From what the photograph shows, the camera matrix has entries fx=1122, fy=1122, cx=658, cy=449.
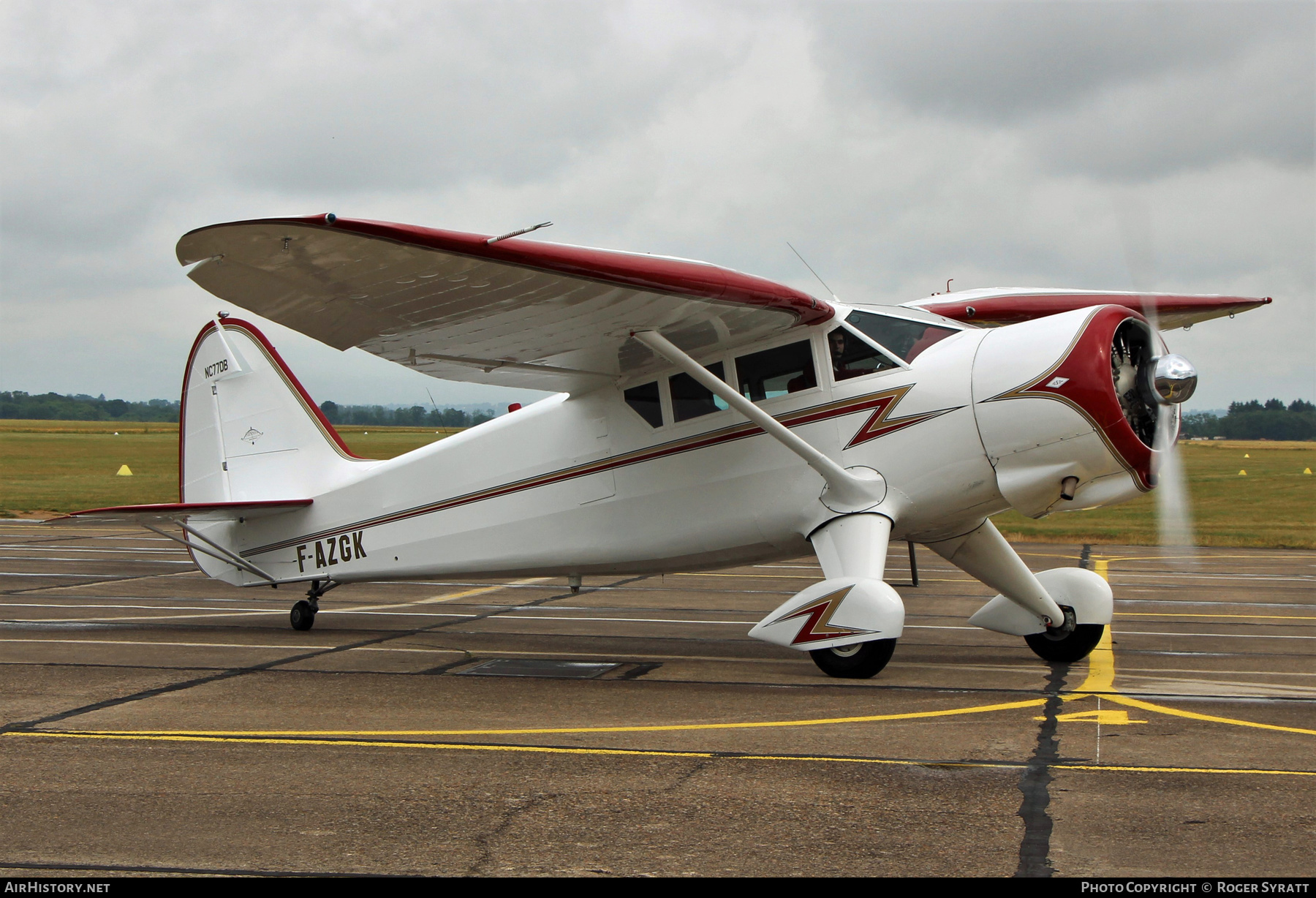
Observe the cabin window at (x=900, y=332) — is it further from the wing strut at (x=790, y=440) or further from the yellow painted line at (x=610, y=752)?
the yellow painted line at (x=610, y=752)

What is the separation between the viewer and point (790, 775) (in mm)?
6062

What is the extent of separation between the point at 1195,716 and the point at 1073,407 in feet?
7.67

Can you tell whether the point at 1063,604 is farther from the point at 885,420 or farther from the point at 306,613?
the point at 306,613

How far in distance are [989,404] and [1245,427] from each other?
520 ft

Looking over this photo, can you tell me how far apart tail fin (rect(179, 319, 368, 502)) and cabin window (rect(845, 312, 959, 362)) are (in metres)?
6.30

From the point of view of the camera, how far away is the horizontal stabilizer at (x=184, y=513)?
1120cm

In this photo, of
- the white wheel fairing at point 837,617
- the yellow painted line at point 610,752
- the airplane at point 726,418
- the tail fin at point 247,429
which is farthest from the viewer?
the tail fin at point 247,429

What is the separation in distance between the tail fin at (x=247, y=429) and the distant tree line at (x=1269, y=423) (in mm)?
141913

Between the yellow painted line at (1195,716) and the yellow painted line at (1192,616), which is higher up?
the yellow painted line at (1195,716)

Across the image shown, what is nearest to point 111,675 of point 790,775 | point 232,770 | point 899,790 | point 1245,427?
point 232,770

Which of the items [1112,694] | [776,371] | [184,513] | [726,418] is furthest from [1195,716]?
[184,513]

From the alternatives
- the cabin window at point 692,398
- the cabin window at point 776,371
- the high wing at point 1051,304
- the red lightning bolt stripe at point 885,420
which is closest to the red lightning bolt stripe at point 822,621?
the red lightning bolt stripe at point 885,420

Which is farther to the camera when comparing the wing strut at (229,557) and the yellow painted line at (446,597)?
the yellow painted line at (446,597)

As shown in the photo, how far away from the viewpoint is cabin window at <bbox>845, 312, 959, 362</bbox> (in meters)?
9.45
